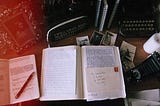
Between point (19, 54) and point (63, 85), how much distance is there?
0.73 feet

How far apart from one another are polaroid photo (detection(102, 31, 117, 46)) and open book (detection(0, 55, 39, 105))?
0.93 feet

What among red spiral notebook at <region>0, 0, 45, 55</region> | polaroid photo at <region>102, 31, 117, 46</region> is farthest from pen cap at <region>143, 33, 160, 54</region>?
red spiral notebook at <region>0, 0, 45, 55</region>

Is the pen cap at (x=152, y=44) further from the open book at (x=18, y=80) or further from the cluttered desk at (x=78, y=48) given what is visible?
→ the open book at (x=18, y=80)

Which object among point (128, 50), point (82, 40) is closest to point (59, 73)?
point (82, 40)

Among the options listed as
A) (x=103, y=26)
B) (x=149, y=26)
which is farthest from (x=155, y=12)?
(x=103, y=26)

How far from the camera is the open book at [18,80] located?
986 millimetres

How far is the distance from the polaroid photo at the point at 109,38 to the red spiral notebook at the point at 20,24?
9.5 inches

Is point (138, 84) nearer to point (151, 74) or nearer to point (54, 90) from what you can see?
point (151, 74)

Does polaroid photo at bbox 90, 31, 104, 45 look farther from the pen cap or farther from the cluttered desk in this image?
the pen cap

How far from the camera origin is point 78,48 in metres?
1.03

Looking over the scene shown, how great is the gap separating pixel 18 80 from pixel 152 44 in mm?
508

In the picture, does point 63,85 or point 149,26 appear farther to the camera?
point 149,26

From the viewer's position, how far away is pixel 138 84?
1062mm

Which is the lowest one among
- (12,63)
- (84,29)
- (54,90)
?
(54,90)
